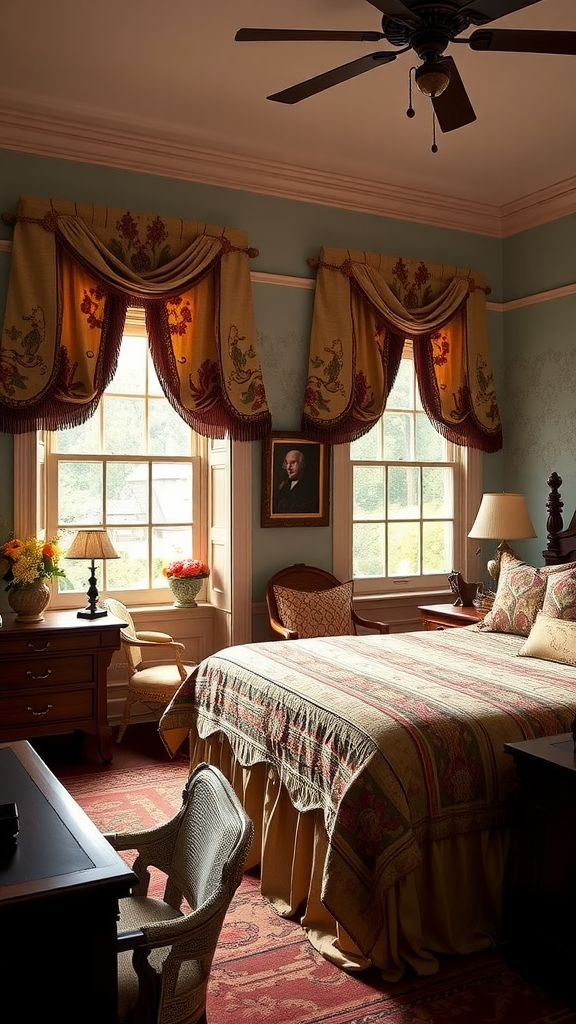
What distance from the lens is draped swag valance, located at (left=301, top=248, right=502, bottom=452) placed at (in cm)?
573

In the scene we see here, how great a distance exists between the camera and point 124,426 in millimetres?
5566

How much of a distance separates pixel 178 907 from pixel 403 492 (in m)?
4.44

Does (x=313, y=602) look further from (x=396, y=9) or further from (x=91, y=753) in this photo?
(x=396, y=9)

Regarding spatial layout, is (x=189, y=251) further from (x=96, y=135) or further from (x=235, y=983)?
(x=235, y=983)

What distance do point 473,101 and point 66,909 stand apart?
4.58 m

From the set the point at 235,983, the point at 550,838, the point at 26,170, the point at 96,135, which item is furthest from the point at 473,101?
the point at 235,983

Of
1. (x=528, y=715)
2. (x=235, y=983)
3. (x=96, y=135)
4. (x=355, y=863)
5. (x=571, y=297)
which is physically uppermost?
(x=96, y=135)

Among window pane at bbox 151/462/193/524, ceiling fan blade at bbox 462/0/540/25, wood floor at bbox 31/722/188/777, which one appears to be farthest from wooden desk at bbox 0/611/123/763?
ceiling fan blade at bbox 462/0/540/25

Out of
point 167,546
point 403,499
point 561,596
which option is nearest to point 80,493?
point 167,546

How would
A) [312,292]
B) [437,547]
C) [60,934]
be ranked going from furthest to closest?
[437,547] < [312,292] < [60,934]

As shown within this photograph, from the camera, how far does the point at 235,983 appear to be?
2736 millimetres

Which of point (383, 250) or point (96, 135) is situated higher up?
point (96, 135)

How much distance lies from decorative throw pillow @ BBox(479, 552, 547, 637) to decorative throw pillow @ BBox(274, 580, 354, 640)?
103cm

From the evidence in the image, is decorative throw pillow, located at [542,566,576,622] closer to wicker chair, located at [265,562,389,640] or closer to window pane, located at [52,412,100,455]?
wicker chair, located at [265,562,389,640]
